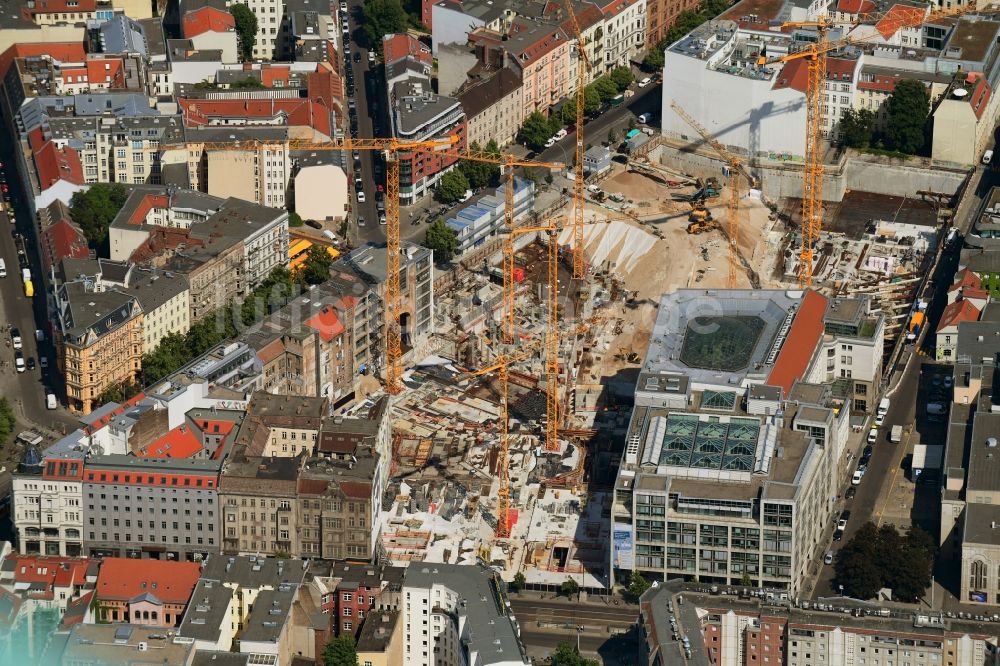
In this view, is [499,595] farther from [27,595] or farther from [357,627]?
[27,595]

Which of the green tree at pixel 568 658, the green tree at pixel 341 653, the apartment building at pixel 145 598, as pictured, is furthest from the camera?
the apartment building at pixel 145 598

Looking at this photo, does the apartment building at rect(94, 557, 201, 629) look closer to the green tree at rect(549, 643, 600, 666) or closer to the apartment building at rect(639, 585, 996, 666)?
the green tree at rect(549, 643, 600, 666)

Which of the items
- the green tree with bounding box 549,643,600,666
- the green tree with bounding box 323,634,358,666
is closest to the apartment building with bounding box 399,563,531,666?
the green tree with bounding box 323,634,358,666

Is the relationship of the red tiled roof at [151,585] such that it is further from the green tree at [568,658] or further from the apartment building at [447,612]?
the green tree at [568,658]

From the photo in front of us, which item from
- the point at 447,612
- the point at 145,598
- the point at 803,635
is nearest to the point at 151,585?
the point at 145,598

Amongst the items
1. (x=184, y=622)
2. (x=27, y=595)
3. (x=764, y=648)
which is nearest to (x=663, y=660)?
(x=764, y=648)

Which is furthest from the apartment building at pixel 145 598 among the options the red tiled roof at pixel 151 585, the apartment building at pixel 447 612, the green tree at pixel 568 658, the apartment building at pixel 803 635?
the apartment building at pixel 803 635
